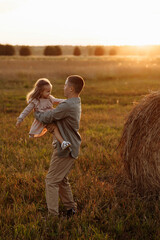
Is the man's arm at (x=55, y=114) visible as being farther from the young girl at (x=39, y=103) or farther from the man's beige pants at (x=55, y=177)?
the man's beige pants at (x=55, y=177)

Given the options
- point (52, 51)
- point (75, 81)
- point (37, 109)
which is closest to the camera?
point (75, 81)

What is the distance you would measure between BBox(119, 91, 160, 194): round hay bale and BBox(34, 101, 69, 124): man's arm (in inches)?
47.1

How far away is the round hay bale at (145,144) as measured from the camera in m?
4.09

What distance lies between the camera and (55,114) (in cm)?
339

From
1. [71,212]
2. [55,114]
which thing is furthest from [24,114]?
[71,212]

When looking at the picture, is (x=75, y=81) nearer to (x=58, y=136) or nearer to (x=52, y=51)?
(x=58, y=136)

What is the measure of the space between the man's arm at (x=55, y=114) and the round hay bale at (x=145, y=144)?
3.92 ft

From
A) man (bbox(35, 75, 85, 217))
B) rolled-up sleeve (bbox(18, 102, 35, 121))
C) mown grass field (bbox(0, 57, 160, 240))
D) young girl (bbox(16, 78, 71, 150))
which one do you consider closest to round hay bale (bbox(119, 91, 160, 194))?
mown grass field (bbox(0, 57, 160, 240))

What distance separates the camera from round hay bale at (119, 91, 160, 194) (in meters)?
4.09

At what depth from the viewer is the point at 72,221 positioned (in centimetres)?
356

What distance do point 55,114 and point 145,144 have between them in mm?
1456

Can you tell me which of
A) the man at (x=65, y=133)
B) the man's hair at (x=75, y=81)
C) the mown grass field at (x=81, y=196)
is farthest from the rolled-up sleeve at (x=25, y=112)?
the mown grass field at (x=81, y=196)

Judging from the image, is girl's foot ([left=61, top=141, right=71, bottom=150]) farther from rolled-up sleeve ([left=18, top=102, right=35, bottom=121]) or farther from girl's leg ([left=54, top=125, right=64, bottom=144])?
rolled-up sleeve ([left=18, top=102, right=35, bottom=121])

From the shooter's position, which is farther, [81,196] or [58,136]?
[81,196]
